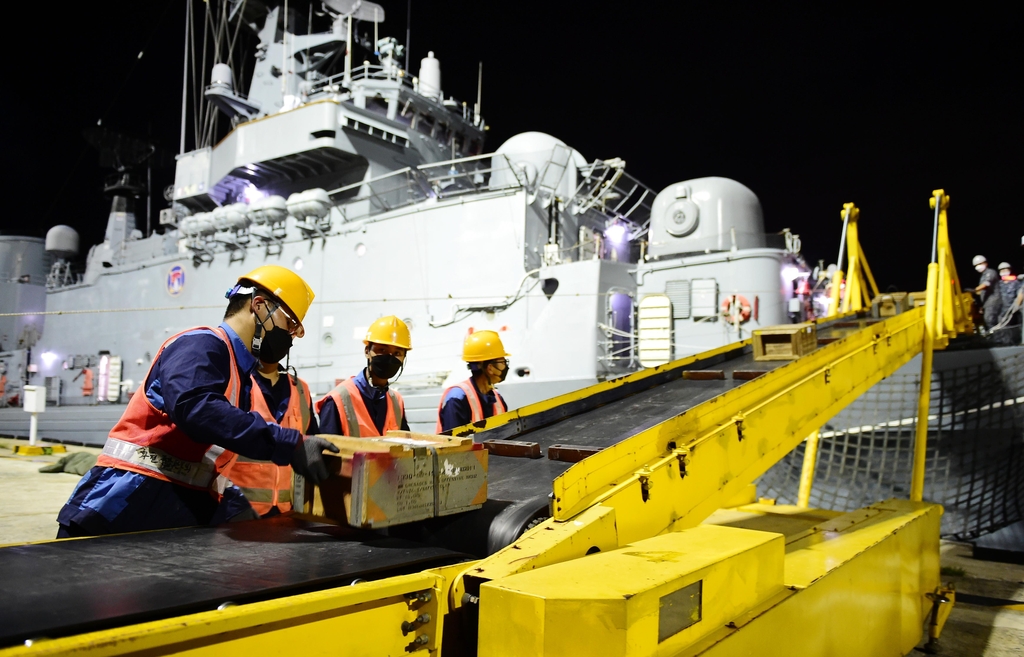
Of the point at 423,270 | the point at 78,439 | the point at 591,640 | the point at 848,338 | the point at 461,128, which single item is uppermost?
the point at 461,128

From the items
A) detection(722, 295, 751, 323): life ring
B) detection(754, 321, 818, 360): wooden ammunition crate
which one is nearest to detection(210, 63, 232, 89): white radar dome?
detection(722, 295, 751, 323): life ring

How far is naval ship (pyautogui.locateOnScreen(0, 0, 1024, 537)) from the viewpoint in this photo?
734 cm

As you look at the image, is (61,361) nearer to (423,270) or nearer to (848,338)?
(423,270)

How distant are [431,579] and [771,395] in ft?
7.27

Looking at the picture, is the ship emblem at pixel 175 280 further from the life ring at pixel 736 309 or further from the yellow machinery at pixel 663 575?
the yellow machinery at pixel 663 575

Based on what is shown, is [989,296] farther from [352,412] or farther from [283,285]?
[283,285]

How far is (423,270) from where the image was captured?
36.2ft

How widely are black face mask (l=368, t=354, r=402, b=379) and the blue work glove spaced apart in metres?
1.66

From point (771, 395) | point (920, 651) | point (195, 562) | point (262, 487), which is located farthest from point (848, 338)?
point (195, 562)

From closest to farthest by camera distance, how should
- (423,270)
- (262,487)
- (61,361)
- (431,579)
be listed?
(431,579) < (262,487) < (423,270) < (61,361)

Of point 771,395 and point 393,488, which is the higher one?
point 771,395

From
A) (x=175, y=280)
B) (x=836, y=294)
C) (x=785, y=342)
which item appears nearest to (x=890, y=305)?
(x=836, y=294)

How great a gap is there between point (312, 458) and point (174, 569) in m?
0.48

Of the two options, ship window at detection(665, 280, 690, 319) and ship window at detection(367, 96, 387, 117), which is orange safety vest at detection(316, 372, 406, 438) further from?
ship window at detection(367, 96, 387, 117)
